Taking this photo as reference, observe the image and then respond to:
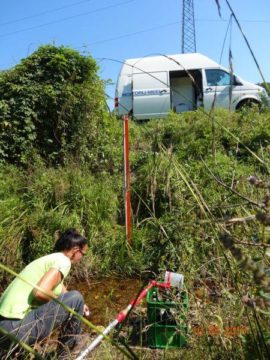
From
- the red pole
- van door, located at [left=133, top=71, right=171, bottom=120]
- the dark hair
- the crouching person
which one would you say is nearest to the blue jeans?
the crouching person

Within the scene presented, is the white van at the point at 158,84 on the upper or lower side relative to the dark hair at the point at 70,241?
upper

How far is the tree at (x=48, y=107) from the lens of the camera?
6926 millimetres

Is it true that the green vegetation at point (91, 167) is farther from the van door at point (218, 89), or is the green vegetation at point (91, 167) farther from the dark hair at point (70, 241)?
the van door at point (218, 89)

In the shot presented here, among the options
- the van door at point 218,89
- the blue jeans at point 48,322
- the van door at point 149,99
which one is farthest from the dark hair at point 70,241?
the van door at point 149,99

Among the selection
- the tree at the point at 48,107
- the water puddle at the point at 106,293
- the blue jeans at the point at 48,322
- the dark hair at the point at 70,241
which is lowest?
the water puddle at the point at 106,293

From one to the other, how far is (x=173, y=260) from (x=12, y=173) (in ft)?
9.89

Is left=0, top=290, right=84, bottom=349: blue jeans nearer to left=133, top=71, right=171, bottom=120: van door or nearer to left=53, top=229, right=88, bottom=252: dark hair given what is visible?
left=53, top=229, right=88, bottom=252: dark hair

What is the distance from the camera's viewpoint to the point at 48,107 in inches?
287

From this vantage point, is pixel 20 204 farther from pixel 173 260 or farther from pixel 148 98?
pixel 148 98

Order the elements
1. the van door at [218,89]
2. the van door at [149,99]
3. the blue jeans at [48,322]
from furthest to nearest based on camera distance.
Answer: the van door at [149,99] → the van door at [218,89] → the blue jeans at [48,322]

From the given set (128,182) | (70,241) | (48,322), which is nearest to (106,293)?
(128,182)

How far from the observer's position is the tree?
273 inches

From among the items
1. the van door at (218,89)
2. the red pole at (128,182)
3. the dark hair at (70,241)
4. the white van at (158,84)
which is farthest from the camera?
the white van at (158,84)

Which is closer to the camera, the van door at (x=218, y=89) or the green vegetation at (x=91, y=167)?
the green vegetation at (x=91, y=167)
